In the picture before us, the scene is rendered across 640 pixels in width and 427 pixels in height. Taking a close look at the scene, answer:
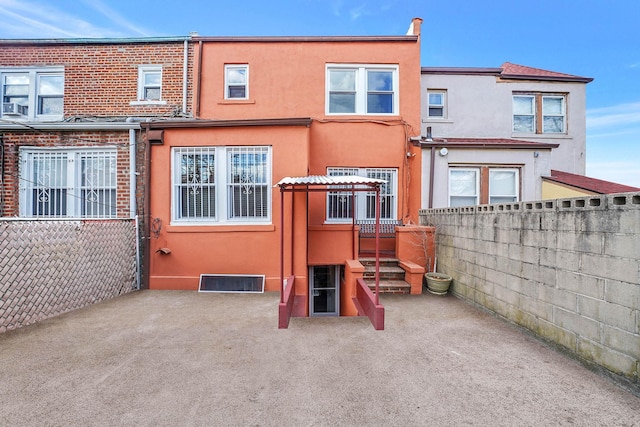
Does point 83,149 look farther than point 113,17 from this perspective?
No

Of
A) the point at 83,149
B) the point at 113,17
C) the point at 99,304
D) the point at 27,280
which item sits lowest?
the point at 99,304

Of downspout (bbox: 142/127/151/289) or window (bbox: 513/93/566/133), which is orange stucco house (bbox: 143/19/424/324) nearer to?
downspout (bbox: 142/127/151/289)

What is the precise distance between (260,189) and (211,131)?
1.72 metres

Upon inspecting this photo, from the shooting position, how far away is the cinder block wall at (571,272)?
2732 mm

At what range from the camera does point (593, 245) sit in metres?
3.08

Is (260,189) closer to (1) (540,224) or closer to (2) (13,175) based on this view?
(1) (540,224)

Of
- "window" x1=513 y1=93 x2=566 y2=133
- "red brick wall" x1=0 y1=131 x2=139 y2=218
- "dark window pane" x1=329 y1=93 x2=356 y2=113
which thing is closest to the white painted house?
"window" x1=513 y1=93 x2=566 y2=133

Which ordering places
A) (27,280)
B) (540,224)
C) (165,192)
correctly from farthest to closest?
(165,192), (27,280), (540,224)

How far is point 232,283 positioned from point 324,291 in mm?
2977

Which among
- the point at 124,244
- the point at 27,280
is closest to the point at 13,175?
the point at 124,244

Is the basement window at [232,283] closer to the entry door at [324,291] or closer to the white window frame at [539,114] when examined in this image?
the entry door at [324,291]

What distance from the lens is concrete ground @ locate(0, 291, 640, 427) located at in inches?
92.7

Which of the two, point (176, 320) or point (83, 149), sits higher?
point (83, 149)

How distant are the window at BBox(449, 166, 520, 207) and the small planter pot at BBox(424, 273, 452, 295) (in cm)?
309
